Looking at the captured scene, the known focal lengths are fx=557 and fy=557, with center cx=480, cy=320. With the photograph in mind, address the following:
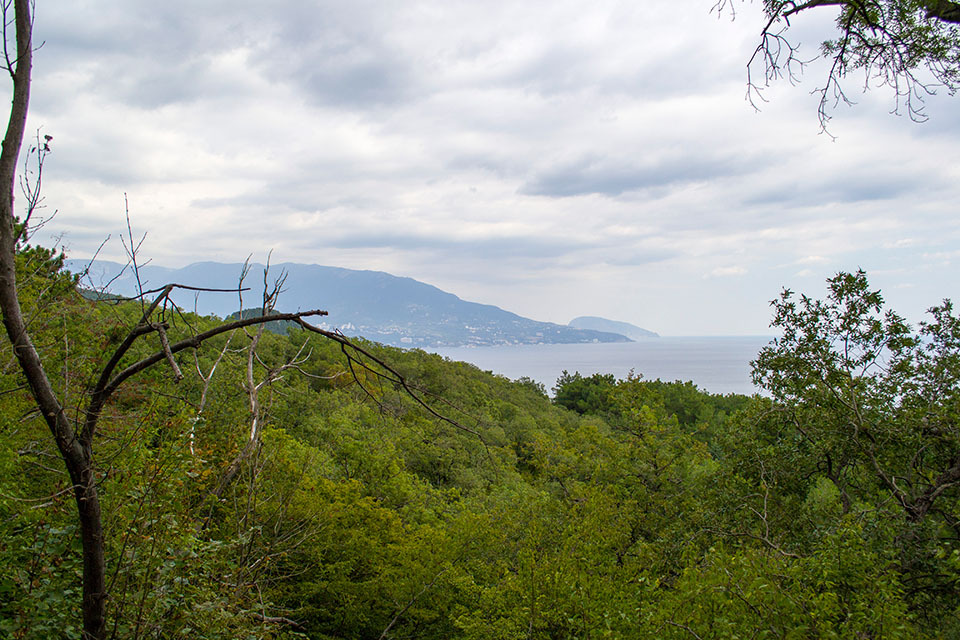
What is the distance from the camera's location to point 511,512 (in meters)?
11.8

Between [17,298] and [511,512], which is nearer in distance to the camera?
[17,298]

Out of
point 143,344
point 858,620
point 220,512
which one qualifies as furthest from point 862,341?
point 143,344

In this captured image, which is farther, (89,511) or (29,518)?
(29,518)

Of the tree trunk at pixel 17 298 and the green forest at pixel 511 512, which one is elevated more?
the tree trunk at pixel 17 298

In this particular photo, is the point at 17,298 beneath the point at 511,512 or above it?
above

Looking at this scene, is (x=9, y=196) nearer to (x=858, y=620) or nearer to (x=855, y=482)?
(x=858, y=620)

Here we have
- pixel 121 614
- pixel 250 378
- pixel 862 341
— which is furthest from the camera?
pixel 862 341

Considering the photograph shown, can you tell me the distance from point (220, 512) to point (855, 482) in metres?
10.4

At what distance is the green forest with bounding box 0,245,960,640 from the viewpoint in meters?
3.37

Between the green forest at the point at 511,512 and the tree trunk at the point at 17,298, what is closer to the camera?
the tree trunk at the point at 17,298

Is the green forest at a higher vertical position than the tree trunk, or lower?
lower

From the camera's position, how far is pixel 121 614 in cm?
321

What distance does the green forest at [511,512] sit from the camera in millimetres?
3369

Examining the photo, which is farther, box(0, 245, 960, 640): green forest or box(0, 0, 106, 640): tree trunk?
box(0, 245, 960, 640): green forest
